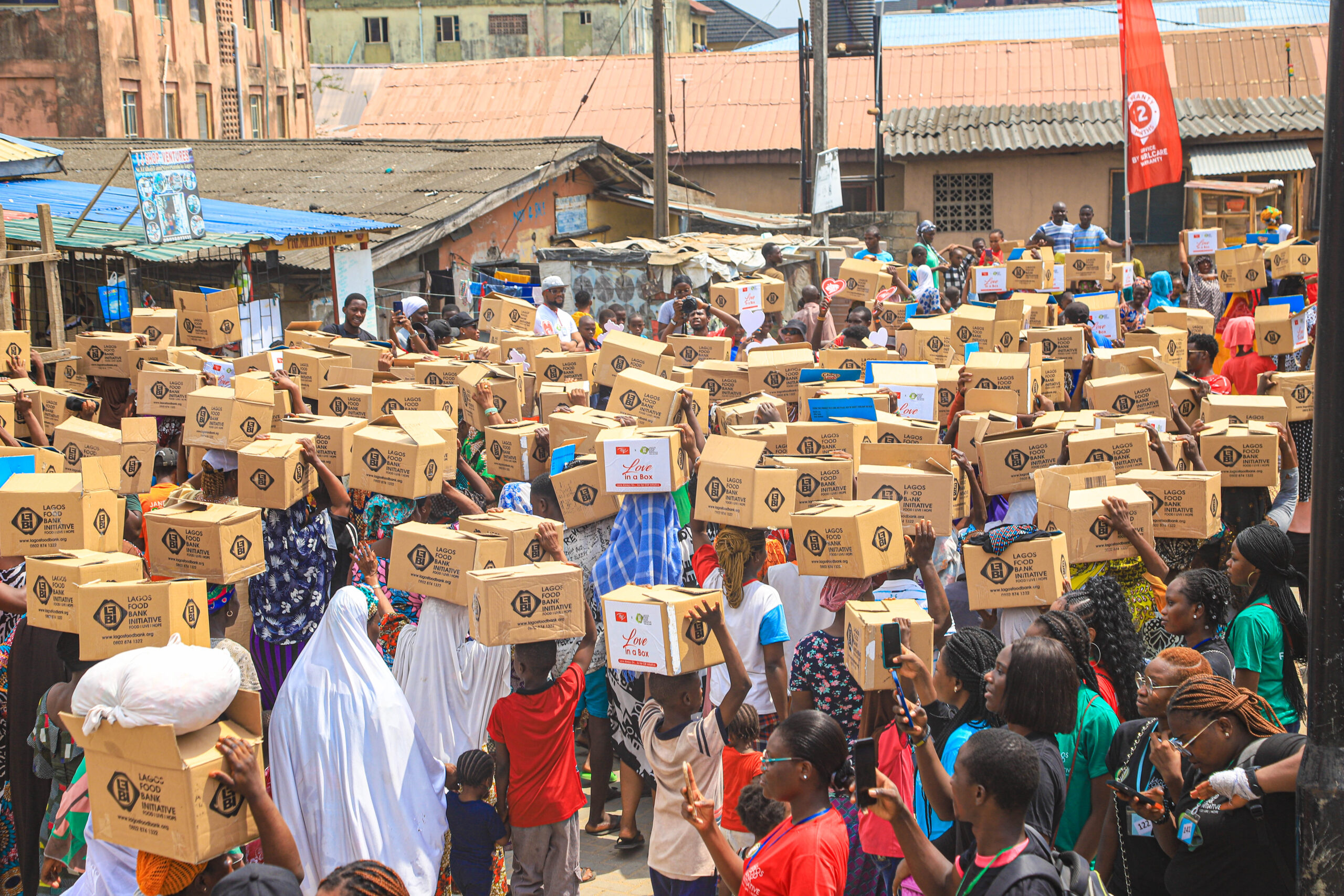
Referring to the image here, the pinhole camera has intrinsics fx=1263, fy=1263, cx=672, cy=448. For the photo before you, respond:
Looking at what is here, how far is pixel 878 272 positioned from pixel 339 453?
6.29 metres

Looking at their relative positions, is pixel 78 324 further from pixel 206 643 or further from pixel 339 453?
pixel 206 643

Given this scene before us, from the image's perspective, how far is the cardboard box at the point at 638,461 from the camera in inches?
215

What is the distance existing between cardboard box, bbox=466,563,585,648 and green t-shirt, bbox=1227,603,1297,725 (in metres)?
2.37

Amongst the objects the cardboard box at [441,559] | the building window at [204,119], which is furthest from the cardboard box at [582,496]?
the building window at [204,119]

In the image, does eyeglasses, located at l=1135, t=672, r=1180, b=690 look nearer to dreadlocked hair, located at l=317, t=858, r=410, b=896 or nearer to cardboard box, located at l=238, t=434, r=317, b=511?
dreadlocked hair, located at l=317, t=858, r=410, b=896

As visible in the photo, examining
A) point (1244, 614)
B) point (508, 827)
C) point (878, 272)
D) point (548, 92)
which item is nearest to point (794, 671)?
point (508, 827)

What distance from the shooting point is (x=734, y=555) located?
4.89 meters

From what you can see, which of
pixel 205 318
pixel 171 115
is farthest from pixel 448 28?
pixel 205 318

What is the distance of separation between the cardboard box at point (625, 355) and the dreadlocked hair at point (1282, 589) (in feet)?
13.1

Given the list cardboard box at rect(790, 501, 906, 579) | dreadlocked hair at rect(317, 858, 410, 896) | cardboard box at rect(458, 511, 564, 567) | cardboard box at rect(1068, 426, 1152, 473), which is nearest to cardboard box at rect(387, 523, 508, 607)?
cardboard box at rect(458, 511, 564, 567)

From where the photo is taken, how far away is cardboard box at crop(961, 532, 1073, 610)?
4617 millimetres

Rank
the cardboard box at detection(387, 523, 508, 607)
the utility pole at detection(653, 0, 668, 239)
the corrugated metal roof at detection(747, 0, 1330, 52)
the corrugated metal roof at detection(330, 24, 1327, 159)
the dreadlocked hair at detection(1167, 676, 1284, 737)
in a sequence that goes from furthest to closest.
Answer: the corrugated metal roof at detection(747, 0, 1330, 52) → the corrugated metal roof at detection(330, 24, 1327, 159) → the utility pole at detection(653, 0, 668, 239) → the cardboard box at detection(387, 523, 508, 607) → the dreadlocked hair at detection(1167, 676, 1284, 737)

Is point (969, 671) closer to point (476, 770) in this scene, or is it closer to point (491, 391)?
point (476, 770)

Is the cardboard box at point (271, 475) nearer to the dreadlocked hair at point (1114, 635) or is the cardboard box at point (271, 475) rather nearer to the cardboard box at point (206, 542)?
the cardboard box at point (206, 542)
